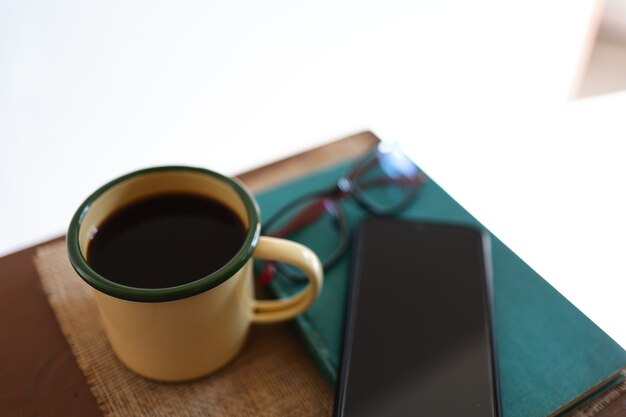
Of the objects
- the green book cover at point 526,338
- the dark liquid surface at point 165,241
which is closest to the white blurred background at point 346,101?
the green book cover at point 526,338

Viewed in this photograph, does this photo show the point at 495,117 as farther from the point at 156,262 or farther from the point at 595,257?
the point at 156,262

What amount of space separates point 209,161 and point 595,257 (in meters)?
0.44

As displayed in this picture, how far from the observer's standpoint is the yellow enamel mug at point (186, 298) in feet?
0.96

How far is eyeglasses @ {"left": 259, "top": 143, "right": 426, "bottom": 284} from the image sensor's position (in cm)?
43

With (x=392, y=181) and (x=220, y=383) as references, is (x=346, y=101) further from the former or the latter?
(x=220, y=383)

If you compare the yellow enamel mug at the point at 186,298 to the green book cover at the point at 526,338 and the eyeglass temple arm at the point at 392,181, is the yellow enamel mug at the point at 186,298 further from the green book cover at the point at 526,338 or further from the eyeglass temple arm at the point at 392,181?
the eyeglass temple arm at the point at 392,181

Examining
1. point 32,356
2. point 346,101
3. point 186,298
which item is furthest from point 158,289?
point 346,101

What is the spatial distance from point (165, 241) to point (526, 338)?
0.25 m

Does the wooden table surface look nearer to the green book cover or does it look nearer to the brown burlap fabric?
the brown burlap fabric

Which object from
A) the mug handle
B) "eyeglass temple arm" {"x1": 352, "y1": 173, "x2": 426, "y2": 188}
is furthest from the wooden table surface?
"eyeglass temple arm" {"x1": 352, "y1": 173, "x2": 426, "y2": 188}

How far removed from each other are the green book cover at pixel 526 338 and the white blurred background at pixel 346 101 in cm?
2

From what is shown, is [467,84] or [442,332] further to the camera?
[467,84]

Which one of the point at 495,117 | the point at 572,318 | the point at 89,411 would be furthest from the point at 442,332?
the point at 495,117

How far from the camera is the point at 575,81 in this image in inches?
27.1
